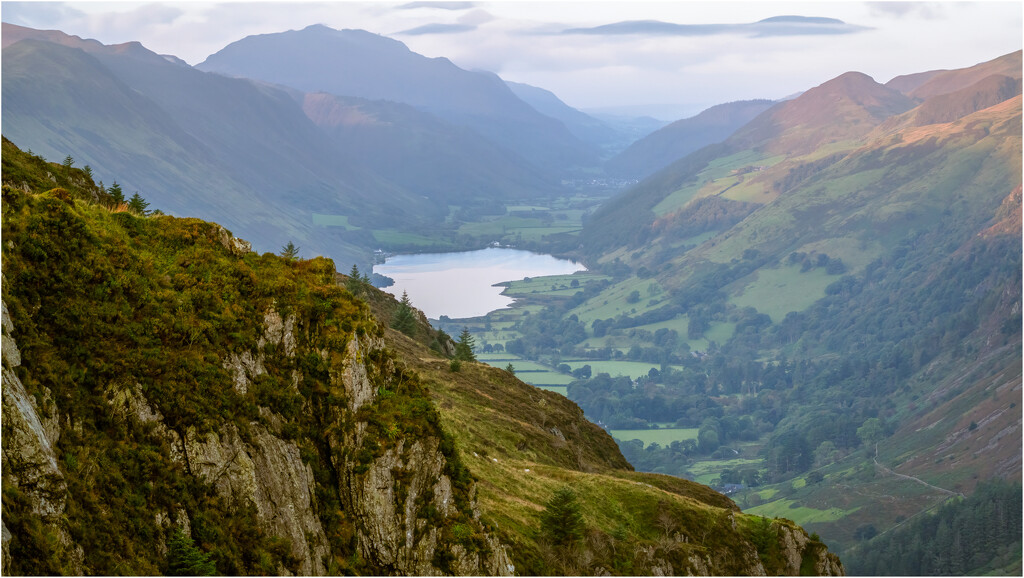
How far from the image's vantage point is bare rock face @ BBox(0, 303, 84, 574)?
17875mm

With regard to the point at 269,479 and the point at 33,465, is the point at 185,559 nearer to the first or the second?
the point at 269,479

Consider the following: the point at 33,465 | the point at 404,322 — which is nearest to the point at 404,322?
the point at 404,322

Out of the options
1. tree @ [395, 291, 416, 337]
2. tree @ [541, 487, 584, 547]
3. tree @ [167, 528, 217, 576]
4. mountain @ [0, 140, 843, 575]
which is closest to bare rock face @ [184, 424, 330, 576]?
mountain @ [0, 140, 843, 575]

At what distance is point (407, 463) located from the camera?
27.5 m

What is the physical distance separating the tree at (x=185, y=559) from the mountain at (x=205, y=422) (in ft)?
0.16

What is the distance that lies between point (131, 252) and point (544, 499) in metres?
23.9

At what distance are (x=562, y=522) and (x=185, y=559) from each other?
63.9ft

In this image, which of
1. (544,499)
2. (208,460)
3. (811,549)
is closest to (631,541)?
(544,499)

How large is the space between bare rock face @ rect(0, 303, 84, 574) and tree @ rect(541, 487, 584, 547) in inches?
859

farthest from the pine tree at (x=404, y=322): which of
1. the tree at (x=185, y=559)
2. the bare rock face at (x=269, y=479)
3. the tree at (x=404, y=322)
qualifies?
the tree at (x=185, y=559)

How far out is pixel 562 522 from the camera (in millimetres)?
37406

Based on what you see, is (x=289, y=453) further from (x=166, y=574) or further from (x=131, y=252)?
(x=131, y=252)

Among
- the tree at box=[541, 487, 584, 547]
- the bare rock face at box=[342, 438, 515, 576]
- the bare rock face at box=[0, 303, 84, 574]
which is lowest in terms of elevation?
the tree at box=[541, 487, 584, 547]

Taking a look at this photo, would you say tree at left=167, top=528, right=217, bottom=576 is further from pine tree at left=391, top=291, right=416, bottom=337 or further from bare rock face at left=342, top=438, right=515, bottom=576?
pine tree at left=391, top=291, right=416, bottom=337
